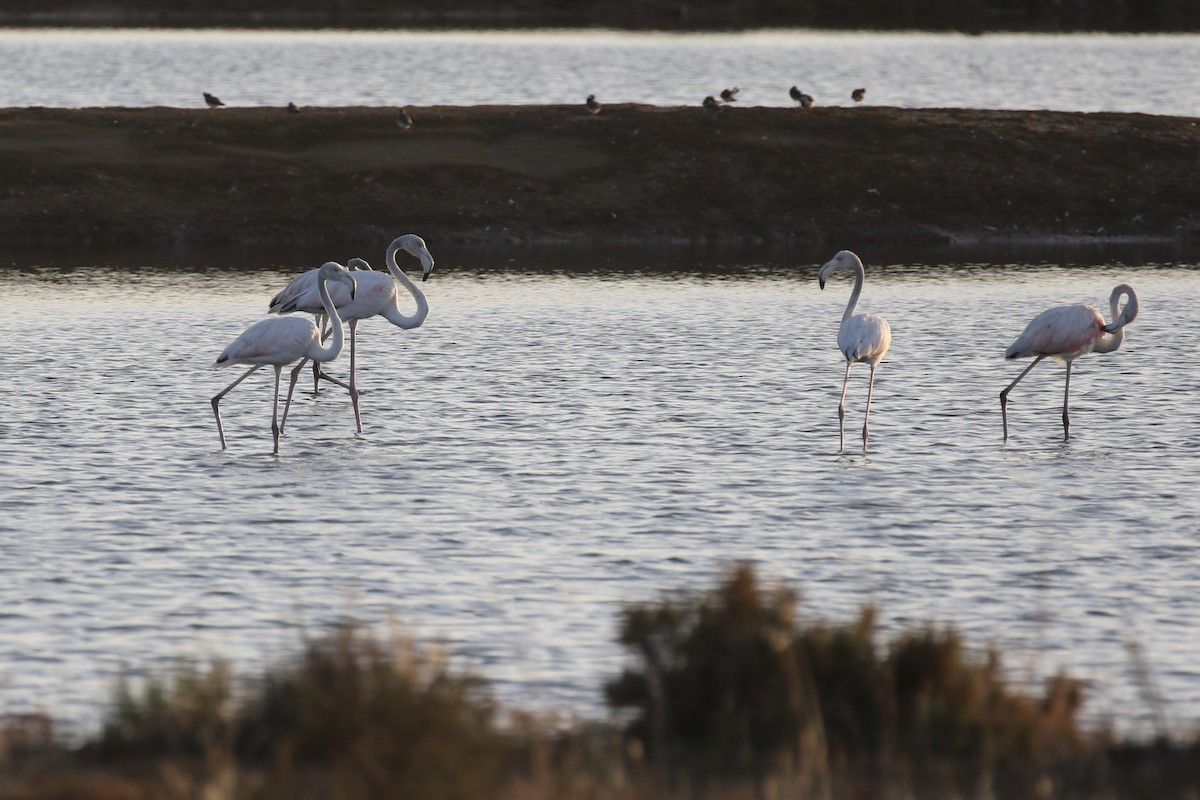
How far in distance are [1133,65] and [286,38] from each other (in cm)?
3185

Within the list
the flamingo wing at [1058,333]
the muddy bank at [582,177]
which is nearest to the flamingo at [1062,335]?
the flamingo wing at [1058,333]

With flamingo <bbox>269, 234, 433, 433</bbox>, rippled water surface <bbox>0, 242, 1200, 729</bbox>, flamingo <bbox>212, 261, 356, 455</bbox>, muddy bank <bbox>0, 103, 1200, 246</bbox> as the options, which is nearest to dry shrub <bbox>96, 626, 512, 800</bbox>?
rippled water surface <bbox>0, 242, 1200, 729</bbox>

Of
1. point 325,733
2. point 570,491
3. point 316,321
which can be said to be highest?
point 316,321

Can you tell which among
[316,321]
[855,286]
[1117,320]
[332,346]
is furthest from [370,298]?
[1117,320]

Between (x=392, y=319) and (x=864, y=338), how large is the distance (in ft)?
15.6

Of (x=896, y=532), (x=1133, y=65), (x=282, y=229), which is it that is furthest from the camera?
(x=1133, y=65)

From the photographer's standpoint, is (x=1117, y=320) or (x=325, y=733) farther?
(x=1117, y=320)

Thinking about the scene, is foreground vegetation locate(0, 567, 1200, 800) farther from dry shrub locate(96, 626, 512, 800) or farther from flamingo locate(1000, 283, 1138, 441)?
flamingo locate(1000, 283, 1138, 441)

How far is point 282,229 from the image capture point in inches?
1200

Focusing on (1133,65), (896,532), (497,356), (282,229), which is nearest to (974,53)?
(1133,65)

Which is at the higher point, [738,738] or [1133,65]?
[1133,65]

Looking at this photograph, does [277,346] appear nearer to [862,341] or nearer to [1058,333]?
[862,341]

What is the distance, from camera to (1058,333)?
16250 millimetres

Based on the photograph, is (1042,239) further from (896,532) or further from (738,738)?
(738,738)
